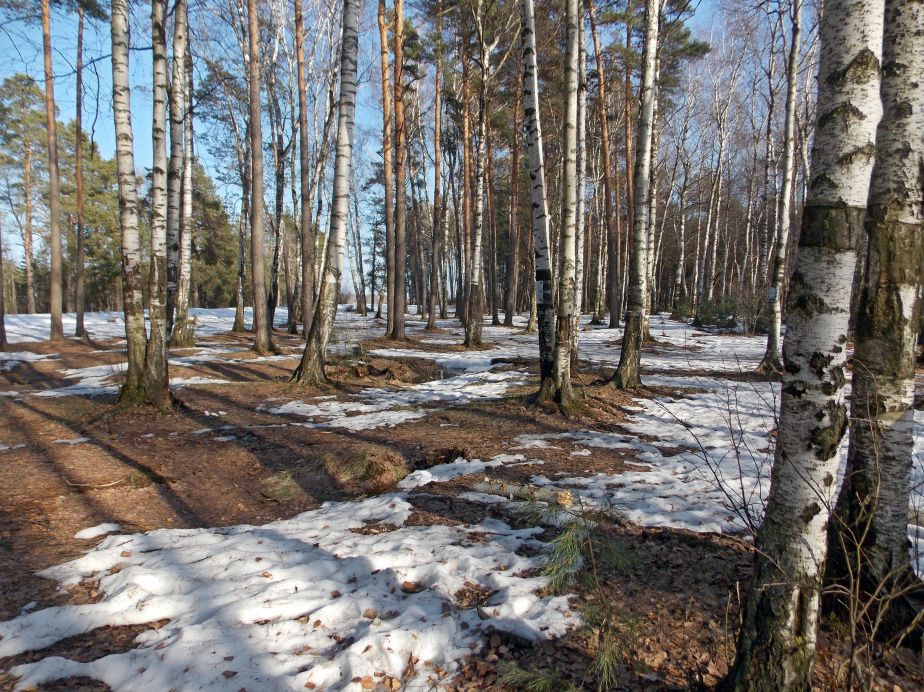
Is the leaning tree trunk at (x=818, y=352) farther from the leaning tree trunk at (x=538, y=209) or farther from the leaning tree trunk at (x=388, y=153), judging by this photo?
the leaning tree trunk at (x=388, y=153)

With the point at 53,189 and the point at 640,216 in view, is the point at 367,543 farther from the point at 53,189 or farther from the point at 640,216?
the point at 53,189

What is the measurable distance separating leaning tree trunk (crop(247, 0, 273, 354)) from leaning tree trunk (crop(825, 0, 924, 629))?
38.6 feet

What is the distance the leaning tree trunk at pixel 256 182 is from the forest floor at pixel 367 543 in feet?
16.4

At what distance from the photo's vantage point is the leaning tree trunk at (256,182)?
10703 mm

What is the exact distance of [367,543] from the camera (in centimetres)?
337

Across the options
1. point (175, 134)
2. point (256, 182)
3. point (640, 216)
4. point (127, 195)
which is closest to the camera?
point (127, 195)

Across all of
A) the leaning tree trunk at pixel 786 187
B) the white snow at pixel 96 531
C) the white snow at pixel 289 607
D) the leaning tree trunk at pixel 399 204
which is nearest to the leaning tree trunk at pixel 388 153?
the leaning tree trunk at pixel 399 204

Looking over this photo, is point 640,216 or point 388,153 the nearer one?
point 640,216

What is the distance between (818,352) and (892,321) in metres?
0.75

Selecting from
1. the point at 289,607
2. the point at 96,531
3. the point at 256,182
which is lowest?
the point at 96,531

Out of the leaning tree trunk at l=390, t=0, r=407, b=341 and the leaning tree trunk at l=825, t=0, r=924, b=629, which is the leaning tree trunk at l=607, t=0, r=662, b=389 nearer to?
the leaning tree trunk at l=825, t=0, r=924, b=629

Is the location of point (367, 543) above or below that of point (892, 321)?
below

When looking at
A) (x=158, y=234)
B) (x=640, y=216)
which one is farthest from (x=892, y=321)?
(x=158, y=234)

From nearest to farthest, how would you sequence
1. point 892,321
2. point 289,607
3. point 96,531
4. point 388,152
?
point 892,321, point 289,607, point 96,531, point 388,152
